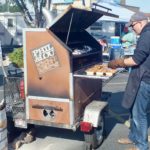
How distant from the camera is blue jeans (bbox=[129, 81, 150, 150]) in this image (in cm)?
550

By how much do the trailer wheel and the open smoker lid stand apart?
175 centimetres

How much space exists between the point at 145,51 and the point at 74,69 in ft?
4.01

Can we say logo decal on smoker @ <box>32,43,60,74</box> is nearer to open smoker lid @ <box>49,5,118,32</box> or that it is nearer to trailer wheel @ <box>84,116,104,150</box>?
open smoker lid @ <box>49,5,118,32</box>

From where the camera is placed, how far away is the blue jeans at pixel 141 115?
216 inches

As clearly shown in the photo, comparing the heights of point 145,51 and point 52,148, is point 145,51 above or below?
above

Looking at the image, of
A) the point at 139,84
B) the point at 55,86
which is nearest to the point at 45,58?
the point at 55,86

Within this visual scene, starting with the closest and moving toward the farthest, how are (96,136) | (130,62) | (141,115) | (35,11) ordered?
(130,62) < (141,115) < (96,136) < (35,11)

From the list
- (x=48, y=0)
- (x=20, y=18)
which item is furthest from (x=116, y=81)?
(x=20, y=18)

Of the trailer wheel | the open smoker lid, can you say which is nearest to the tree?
the open smoker lid

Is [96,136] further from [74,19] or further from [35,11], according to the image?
[35,11]

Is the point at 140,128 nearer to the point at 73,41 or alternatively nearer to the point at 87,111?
the point at 87,111

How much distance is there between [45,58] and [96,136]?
1575mm

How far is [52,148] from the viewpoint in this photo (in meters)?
6.14

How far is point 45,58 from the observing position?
5.64 metres
